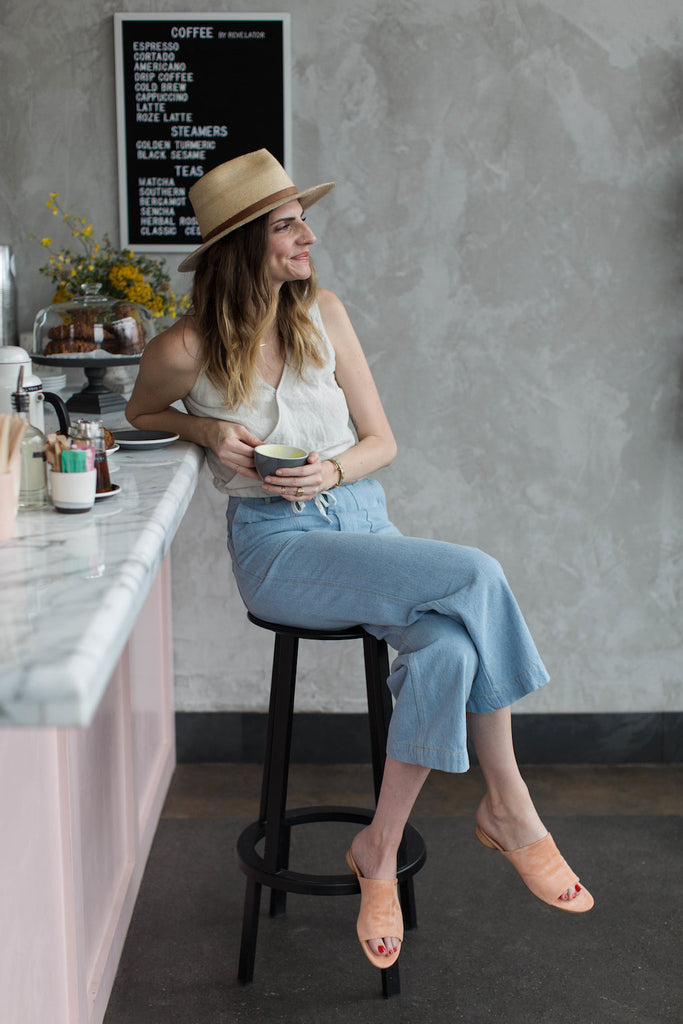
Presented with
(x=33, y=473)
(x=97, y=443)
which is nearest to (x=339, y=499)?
(x=97, y=443)

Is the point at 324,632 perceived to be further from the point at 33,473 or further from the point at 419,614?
the point at 33,473

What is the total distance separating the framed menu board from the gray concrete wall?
46 millimetres

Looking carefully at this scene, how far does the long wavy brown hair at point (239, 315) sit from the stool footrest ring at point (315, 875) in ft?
2.92

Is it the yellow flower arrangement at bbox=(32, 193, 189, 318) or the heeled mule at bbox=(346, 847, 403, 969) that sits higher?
the yellow flower arrangement at bbox=(32, 193, 189, 318)

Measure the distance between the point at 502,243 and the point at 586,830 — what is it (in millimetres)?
1583

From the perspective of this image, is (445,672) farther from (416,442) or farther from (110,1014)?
(416,442)

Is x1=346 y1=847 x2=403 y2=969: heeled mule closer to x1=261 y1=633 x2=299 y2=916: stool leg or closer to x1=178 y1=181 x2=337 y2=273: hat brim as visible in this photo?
x1=261 y1=633 x2=299 y2=916: stool leg

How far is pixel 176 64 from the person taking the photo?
2.68 meters

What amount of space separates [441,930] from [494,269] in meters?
1.70

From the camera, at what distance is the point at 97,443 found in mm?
1585

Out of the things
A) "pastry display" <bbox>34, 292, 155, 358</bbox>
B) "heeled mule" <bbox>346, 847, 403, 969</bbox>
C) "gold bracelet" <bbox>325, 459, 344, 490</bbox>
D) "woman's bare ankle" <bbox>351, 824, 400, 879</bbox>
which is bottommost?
"heeled mule" <bbox>346, 847, 403, 969</bbox>

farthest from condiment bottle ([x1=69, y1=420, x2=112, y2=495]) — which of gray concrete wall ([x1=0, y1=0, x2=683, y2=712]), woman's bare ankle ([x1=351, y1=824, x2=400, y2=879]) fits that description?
gray concrete wall ([x1=0, y1=0, x2=683, y2=712])

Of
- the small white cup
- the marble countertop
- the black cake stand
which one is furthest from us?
the black cake stand

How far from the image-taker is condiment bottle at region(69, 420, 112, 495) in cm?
157
